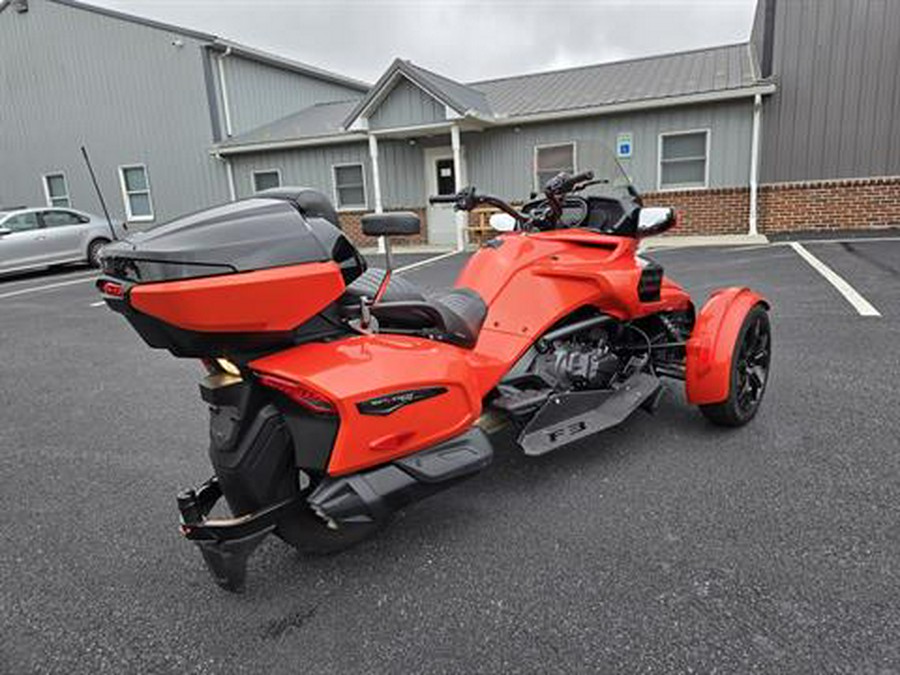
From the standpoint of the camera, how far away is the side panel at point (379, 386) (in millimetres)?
1789

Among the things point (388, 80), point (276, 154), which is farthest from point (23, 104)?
point (388, 80)

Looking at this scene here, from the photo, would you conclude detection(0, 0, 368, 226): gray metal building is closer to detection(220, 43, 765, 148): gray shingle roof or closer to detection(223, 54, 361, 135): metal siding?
detection(223, 54, 361, 135): metal siding

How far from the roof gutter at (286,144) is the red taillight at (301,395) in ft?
41.6

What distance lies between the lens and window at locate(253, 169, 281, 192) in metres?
15.6

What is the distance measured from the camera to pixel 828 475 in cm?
260

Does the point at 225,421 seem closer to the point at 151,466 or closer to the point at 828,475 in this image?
the point at 151,466

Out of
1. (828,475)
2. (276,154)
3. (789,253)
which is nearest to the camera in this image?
(828,475)

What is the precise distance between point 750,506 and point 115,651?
2.31m

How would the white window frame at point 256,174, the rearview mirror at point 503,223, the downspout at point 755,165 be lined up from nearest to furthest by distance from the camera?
the rearview mirror at point 503,223 → the downspout at point 755,165 → the white window frame at point 256,174

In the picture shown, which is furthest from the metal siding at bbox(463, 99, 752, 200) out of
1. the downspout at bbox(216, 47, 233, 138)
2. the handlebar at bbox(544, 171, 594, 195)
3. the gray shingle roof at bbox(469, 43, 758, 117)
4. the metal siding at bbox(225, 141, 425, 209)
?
the handlebar at bbox(544, 171, 594, 195)

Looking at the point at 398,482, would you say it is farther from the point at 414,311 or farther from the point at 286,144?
the point at 286,144

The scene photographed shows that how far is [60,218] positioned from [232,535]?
13107 mm

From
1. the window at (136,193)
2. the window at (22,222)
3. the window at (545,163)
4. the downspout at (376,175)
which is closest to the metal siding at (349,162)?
the downspout at (376,175)

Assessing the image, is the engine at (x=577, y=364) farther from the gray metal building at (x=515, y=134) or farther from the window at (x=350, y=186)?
the window at (x=350, y=186)
